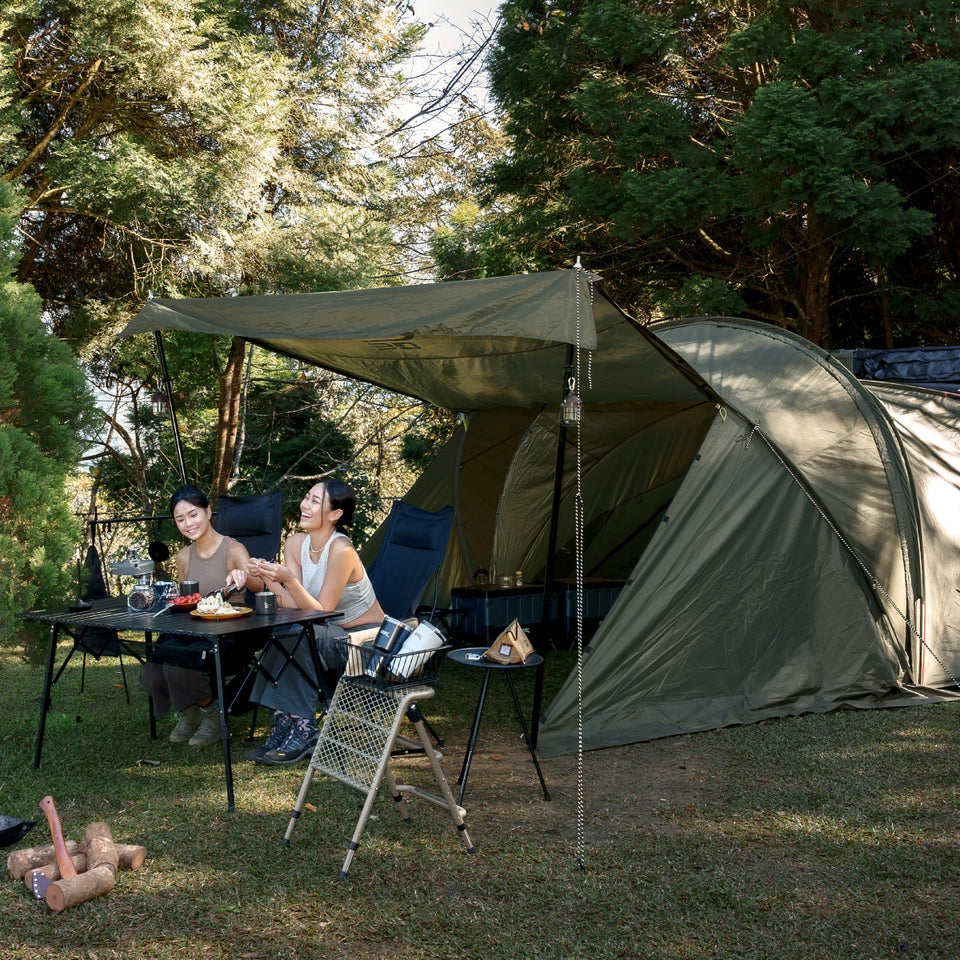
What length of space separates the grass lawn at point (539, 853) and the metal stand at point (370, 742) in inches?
6.6

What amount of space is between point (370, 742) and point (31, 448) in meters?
3.41

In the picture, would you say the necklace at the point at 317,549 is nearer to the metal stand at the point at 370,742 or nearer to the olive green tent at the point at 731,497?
the olive green tent at the point at 731,497

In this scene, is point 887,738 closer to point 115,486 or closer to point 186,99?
point 186,99

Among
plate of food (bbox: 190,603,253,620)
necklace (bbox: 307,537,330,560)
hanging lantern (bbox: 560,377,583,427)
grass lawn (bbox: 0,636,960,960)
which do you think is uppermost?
hanging lantern (bbox: 560,377,583,427)

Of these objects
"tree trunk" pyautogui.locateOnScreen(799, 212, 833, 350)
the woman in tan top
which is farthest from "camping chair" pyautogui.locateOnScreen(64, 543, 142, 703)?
"tree trunk" pyautogui.locateOnScreen(799, 212, 833, 350)

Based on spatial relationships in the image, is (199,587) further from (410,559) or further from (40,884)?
(40,884)

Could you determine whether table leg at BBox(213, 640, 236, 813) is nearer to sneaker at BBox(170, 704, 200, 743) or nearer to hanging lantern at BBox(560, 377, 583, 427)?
sneaker at BBox(170, 704, 200, 743)

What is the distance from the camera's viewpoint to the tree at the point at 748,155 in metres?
8.09

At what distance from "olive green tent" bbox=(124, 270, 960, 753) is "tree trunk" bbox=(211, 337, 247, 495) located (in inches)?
166

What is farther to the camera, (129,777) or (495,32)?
(495,32)

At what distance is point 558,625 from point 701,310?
3742mm

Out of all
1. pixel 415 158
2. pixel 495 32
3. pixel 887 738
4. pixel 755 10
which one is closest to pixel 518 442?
pixel 887 738

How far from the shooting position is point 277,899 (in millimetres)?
2771

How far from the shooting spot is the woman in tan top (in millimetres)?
4254
